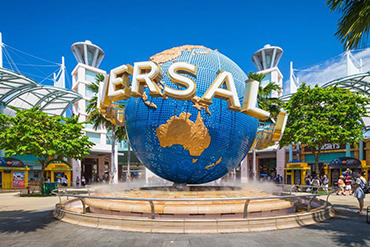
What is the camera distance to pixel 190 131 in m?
9.12

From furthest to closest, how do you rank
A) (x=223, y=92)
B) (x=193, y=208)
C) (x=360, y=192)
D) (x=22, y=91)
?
(x=22, y=91) → (x=360, y=192) → (x=223, y=92) → (x=193, y=208)

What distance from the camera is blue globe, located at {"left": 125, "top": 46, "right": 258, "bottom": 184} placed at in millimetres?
9164

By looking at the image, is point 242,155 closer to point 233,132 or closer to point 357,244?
point 233,132

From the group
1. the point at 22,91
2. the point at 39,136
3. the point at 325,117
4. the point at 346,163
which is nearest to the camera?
the point at 39,136

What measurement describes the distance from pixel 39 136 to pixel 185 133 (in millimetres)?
14942

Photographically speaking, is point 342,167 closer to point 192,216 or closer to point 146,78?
point 192,216

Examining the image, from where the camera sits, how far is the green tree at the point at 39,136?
63.1 ft

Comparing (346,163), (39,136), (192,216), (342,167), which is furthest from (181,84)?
(342,167)

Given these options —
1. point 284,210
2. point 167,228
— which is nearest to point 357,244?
point 284,210

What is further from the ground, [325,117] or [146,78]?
[146,78]

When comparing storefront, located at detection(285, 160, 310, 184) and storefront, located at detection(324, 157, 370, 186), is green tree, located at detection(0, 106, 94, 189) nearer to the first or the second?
storefront, located at detection(285, 160, 310, 184)

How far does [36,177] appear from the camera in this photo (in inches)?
1337

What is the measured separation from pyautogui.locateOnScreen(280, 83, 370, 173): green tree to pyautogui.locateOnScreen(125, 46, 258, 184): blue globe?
41.4 ft

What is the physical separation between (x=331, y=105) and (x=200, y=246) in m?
19.9
